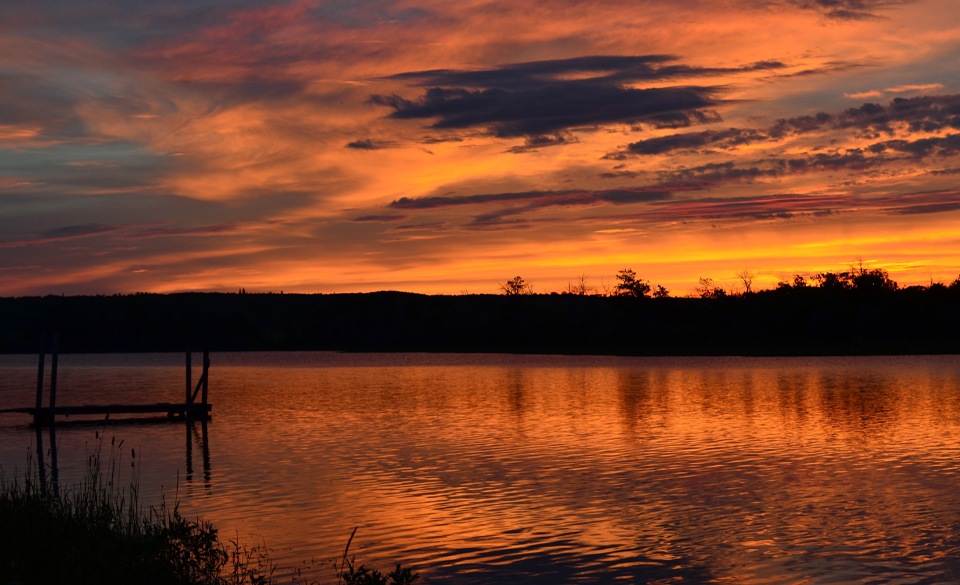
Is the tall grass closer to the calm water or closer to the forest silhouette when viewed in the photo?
the calm water

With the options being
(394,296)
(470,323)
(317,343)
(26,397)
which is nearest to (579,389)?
(26,397)

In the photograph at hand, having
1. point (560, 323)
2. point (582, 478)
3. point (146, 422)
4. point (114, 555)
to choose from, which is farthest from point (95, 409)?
point (560, 323)

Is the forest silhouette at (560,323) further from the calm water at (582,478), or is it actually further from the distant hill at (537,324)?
the calm water at (582,478)

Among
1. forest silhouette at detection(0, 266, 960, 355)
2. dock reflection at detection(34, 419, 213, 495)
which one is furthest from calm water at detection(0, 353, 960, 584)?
forest silhouette at detection(0, 266, 960, 355)

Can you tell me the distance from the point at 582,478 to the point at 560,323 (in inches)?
4424

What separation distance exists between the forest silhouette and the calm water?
50.1 metres

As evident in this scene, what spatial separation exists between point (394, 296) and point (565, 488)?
167 metres

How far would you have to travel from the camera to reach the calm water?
17297 mm

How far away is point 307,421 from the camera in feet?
137

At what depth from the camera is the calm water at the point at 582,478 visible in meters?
17.3

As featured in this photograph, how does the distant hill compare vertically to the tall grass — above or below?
above

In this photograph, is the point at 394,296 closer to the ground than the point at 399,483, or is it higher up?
higher up

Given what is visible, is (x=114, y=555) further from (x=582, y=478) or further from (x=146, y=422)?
(x=146, y=422)

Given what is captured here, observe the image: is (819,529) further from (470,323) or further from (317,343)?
(317,343)
